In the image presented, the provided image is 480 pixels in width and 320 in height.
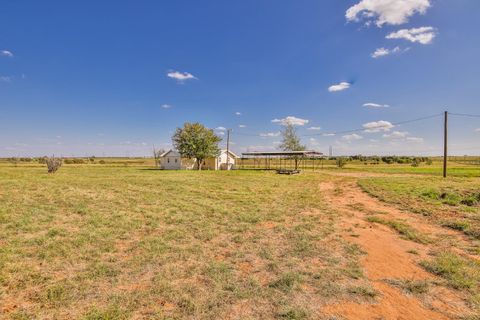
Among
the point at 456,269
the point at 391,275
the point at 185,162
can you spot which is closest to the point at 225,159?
the point at 185,162

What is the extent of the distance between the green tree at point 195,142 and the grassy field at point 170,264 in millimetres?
32649

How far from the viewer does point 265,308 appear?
3.65 m

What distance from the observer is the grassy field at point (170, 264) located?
367cm

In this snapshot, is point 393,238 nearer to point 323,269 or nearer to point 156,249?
point 323,269

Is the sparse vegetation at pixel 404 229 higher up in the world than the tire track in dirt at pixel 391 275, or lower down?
higher up

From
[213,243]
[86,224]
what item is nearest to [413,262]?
Result: [213,243]

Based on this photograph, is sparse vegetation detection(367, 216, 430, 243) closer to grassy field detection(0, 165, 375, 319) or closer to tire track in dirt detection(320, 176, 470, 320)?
tire track in dirt detection(320, 176, 470, 320)

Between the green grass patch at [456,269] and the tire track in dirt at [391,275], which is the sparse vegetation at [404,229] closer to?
the tire track in dirt at [391,275]

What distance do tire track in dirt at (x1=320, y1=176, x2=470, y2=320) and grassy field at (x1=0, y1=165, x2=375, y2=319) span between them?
271 mm

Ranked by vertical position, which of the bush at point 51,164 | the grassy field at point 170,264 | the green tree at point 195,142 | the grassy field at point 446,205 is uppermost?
the green tree at point 195,142

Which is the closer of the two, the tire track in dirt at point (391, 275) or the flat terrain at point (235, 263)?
the tire track in dirt at point (391, 275)

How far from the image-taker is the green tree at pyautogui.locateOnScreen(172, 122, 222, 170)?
139 ft

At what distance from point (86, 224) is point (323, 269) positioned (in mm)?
6942

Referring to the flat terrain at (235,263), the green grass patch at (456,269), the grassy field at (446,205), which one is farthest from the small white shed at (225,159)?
the green grass patch at (456,269)
